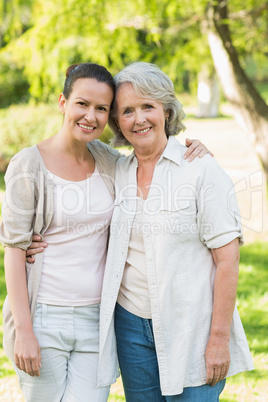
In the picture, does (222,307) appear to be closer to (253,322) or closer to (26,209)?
(26,209)

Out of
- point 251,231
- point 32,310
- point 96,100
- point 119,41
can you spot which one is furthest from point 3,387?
point 119,41

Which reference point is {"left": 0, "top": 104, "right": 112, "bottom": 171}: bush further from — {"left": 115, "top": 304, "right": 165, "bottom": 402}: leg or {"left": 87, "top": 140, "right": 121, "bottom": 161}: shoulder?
{"left": 115, "top": 304, "right": 165, "bottom": 402}: leg

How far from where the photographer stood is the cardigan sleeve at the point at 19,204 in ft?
7.14

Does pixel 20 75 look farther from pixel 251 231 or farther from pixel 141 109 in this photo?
pixel 141 109

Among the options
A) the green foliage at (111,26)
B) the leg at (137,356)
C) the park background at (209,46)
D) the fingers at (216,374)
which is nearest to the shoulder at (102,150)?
the leg at (137,356)

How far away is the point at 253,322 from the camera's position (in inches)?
177

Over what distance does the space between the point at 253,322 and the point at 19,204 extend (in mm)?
2941

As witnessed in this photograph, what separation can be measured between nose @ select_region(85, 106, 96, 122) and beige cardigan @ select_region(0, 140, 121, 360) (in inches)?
10.5

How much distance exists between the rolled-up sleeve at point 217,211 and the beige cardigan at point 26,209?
0.65m

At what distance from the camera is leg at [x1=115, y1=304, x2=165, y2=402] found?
2.29 metres

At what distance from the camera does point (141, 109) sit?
2316 millimetres

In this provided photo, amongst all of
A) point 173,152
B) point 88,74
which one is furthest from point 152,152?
point 88,74

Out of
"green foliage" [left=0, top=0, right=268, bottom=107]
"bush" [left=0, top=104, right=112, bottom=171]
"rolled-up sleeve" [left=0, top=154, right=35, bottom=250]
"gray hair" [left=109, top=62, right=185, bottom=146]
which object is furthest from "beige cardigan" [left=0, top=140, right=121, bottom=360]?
"bush" [left=0, top=104, right=112, bottom=171]

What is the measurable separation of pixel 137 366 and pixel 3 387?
5.08 feet
